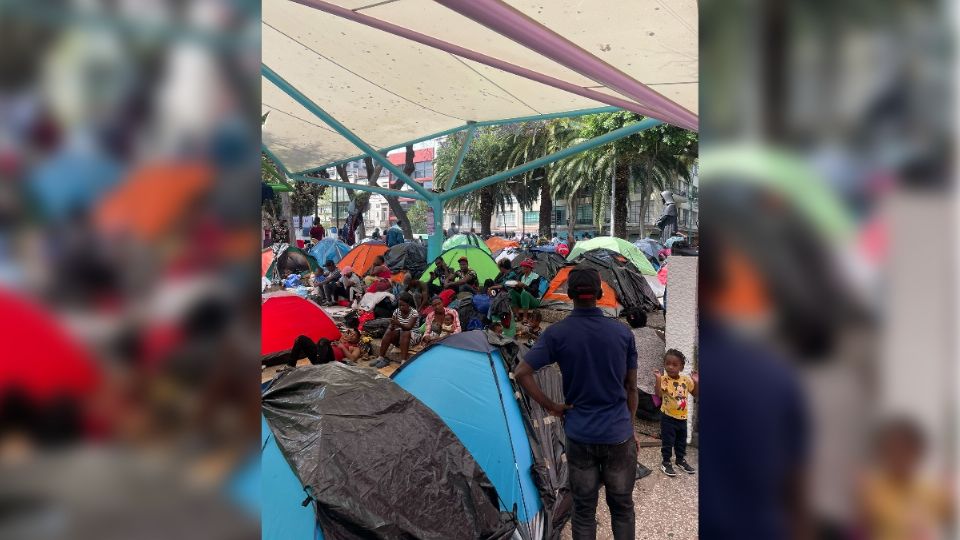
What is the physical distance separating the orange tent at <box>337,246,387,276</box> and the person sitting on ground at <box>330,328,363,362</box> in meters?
7.18

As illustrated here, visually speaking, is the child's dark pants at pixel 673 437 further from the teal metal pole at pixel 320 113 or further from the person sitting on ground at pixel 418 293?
the person sitting on ground at pixel 418 293

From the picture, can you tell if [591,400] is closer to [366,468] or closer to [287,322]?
[366,468]

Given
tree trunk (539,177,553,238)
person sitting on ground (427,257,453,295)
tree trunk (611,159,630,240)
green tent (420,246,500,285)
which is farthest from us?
tree trunk (539,177,553,238)

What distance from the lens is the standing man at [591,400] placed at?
2895mm

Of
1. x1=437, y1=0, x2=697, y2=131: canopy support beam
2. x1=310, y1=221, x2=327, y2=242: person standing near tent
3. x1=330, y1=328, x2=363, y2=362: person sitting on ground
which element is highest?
x1=437, y1=0, x2=697, y2=131: canopy support beam

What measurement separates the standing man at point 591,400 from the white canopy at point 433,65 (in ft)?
5.43

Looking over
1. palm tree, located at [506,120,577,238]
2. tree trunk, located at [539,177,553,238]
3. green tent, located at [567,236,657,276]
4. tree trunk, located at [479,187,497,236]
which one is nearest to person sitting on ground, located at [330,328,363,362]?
green tent, located at [567,236,657,276]

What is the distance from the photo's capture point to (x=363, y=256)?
1549 centimetres

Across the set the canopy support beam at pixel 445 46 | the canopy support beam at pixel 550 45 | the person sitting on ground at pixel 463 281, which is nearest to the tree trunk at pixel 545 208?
the person sitting on ground at pixel 463 281

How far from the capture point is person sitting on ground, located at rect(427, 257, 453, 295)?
35.1 feet

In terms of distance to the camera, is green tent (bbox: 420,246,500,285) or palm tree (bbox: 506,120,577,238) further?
palm tree (bbox: 506,120,577,238)
